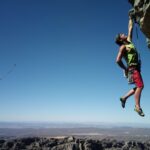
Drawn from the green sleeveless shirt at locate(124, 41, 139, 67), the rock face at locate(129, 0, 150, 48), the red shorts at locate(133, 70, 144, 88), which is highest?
the rock face at locate(129, 0, 150, 48)

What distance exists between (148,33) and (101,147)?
157 meters

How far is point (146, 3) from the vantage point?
12688mm

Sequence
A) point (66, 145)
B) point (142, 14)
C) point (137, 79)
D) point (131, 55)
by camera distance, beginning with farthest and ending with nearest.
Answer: point (66, 145)
point (142, 14)
point (131, 55)
point (137, 79)

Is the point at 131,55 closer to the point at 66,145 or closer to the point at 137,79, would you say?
the point at 137,79

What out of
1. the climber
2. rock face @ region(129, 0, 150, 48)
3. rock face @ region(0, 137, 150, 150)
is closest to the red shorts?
the climber

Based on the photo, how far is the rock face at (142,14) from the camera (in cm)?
1259

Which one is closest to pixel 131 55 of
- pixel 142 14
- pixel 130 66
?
pixel 130 66

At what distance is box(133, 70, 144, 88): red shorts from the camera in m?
9.86

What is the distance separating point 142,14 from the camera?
13133 millimetres

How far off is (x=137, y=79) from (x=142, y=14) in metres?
4.47

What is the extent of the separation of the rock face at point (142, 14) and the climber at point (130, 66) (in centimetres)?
252

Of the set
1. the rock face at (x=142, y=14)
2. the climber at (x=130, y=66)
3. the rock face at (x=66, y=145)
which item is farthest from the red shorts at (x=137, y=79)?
the rock face at (x=66, y=145)

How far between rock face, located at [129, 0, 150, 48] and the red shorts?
3.72 metres

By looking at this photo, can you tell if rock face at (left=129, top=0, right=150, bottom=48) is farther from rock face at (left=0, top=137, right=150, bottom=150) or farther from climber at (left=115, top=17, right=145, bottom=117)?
rock face at (left=0, top=137, right=150, bottom=150)
